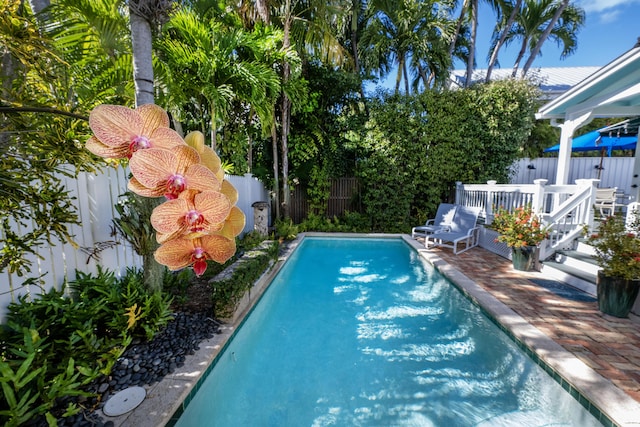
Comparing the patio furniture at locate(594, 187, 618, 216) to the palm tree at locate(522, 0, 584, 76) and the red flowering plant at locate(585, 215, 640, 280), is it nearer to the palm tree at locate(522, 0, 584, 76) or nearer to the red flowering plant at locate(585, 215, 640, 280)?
the red flowering plant at locate(585, 215, 640, 280)

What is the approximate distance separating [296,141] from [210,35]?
4875 millimetres

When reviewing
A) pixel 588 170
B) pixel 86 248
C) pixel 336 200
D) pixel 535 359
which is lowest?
pixel 535 359

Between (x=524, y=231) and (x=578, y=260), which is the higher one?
(x=524, y=231)

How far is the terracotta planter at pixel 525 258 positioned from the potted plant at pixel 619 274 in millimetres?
1592

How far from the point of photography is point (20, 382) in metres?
1.69

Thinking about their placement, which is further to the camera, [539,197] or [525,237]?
[539,197]

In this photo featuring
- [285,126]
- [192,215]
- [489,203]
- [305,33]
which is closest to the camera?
[192,215]

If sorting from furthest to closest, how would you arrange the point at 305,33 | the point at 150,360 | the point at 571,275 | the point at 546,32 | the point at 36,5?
the point at 546,32, the point at 305,33, the point at 571,275, the point at 150,360, the point at 36,5

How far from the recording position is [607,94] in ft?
16.8

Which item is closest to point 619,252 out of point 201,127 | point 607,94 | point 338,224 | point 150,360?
point 607,94

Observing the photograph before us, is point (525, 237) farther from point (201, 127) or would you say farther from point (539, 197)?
point (201, 127)

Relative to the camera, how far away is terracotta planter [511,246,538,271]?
5.26 metres

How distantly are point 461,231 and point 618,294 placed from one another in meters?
4.13

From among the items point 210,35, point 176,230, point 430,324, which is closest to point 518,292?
point 430,324
